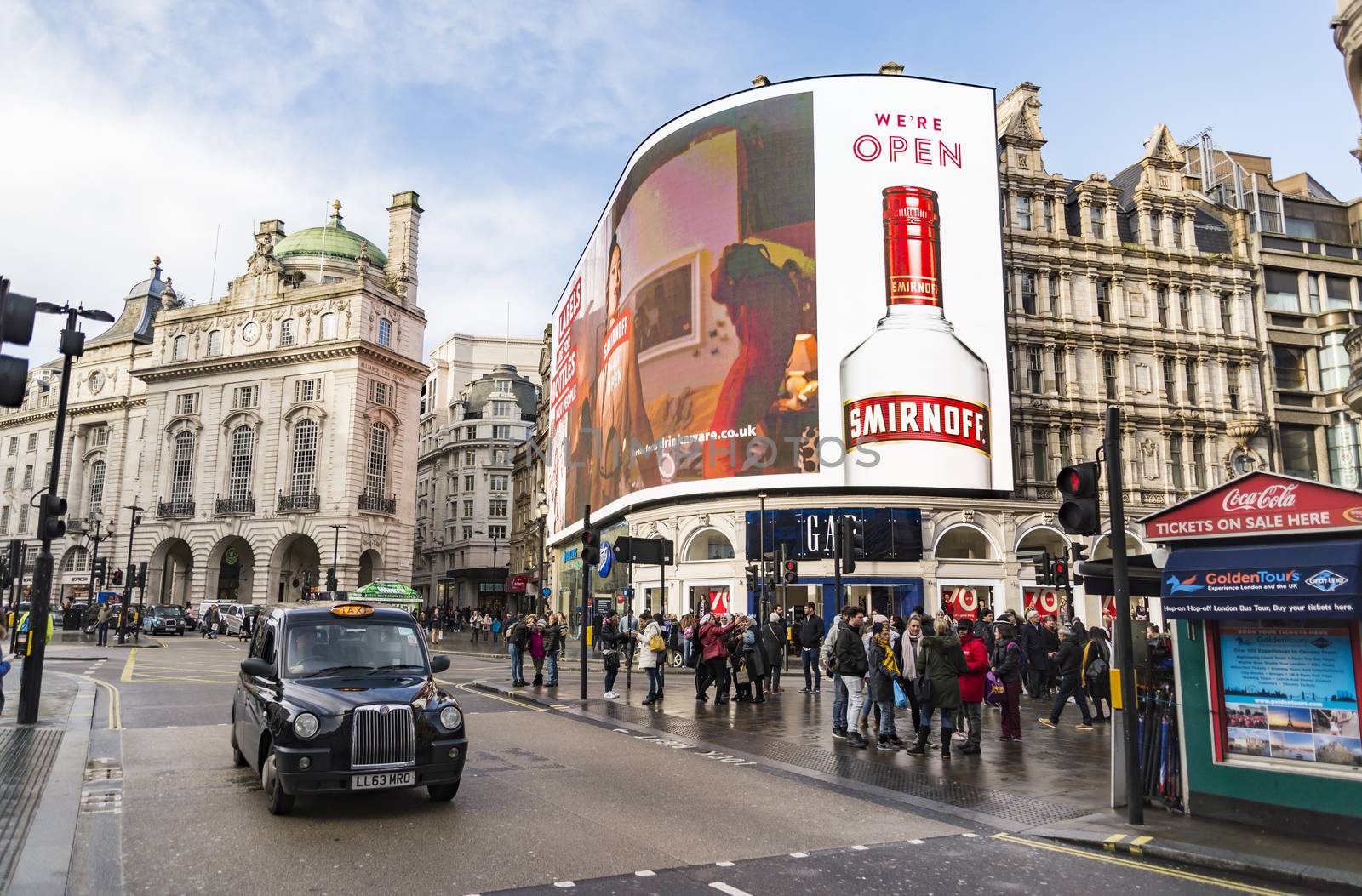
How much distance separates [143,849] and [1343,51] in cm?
1850

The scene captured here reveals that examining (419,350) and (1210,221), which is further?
(419,350)

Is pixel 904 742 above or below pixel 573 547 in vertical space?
below

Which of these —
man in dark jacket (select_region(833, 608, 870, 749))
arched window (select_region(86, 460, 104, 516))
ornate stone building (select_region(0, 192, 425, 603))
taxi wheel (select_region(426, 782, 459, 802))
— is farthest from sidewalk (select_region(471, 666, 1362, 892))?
arched window (select_region(86, 460, 104, 516))

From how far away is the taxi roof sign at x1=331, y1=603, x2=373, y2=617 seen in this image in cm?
1000

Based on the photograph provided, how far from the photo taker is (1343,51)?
1420 cm

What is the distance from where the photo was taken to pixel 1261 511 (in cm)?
822

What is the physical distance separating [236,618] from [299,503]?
14.2 meters

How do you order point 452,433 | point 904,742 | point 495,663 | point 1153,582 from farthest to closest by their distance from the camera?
point 452,433 < point 495,663 < point 904,742 < point 1153,582

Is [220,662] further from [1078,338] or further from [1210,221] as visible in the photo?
[1210,221]

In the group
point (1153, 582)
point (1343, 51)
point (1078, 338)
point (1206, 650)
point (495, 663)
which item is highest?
point (1078, 338)

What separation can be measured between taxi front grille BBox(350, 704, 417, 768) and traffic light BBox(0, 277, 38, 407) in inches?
150

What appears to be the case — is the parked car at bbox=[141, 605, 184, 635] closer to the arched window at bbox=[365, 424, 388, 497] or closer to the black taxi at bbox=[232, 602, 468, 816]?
the arched window at bbox=[365, 424, 388, 497]

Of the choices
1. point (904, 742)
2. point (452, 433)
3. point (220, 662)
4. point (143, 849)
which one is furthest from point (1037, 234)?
point (452, 433)

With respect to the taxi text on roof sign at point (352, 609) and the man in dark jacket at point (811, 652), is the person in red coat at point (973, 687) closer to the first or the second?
the man in dark jacket at point (811, 652)
